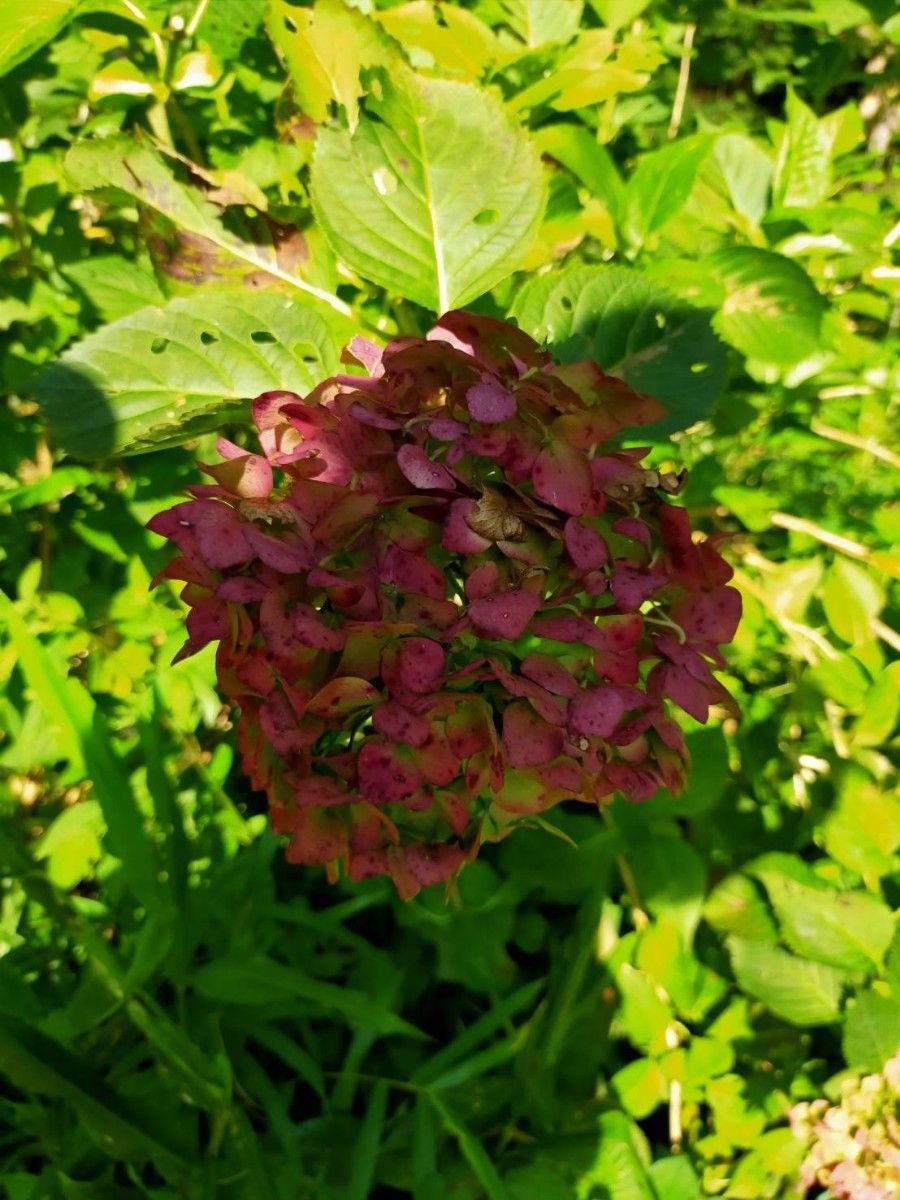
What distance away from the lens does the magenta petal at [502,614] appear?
553mm

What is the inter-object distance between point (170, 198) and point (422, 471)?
0.56 meters

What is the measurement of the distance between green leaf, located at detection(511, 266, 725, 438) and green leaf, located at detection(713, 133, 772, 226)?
1.23ft

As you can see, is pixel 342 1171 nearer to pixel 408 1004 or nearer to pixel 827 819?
pixel 408 1004

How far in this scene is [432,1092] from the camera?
975mm

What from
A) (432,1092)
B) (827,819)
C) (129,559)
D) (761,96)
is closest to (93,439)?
(129,559)

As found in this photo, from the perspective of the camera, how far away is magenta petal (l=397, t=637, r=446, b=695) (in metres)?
0.55

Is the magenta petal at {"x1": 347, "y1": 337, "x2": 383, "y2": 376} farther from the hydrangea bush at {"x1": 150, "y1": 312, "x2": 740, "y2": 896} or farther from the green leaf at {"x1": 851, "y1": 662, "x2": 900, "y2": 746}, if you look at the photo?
the green leaf at {"x1": 851, "y1": 662, "x2": 900, "y2": 746}

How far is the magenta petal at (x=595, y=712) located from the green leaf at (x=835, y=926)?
23.5 inches

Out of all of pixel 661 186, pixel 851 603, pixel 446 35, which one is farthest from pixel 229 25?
pixel 851 603

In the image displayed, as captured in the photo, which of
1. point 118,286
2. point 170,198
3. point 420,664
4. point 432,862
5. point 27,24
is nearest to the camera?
point 420,664

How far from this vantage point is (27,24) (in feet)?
2.74

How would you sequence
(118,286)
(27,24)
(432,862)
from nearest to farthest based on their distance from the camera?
1. (432,862)
2. (27,24)
3. (118,286)

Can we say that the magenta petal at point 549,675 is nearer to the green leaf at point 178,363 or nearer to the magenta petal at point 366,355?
the magenta petal at point 366,355

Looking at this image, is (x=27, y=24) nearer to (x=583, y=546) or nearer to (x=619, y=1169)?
(x=583, y=546)
